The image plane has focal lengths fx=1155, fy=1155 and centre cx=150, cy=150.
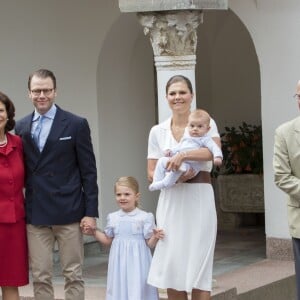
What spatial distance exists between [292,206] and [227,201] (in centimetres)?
633

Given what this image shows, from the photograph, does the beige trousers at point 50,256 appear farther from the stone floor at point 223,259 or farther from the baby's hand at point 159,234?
the stone floor at point 223,259

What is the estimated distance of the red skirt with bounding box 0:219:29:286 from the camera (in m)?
7.71

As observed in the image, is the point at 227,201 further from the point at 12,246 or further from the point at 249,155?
the point at 12,246

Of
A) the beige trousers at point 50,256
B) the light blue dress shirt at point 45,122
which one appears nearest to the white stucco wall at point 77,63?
the light blue dress shirt at point 45,122

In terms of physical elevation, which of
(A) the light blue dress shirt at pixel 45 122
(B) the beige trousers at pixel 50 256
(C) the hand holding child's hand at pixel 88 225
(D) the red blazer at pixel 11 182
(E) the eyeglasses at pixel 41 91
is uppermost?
(E) the eyeglasses at pixel 41 91

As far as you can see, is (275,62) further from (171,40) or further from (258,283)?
(258,283)

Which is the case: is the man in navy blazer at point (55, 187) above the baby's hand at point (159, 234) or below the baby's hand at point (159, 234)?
above

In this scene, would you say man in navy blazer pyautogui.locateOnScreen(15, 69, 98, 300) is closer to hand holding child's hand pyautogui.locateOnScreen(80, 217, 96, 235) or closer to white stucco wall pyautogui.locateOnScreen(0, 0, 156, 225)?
hand holding child's hand pyautogui.locateOnScreen(80, 217, 96, 235)

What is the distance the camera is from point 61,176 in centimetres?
776

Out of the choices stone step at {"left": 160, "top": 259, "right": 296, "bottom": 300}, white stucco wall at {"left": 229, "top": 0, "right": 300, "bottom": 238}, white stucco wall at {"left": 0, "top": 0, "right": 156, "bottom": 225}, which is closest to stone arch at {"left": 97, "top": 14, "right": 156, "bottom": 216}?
white stucco wall at {"left": 0, "top": 0, "right": 156, "bottom": 225}

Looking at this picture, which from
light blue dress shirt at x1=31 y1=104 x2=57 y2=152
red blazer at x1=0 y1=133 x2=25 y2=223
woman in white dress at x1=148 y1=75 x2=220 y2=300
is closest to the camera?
red blazer at x1=0 y1=133 x2=25 y2=223

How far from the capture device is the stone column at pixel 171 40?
9.51 metres

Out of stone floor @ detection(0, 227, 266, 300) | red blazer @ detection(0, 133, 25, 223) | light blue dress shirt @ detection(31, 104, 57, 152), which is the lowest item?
stone floor @ detection(0, 227, 266, 300)

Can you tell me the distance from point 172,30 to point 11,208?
8.44 feet
